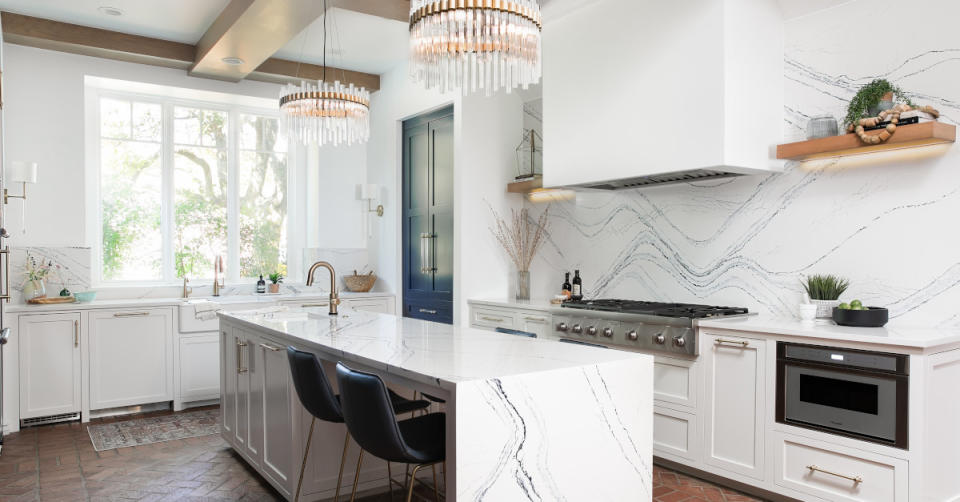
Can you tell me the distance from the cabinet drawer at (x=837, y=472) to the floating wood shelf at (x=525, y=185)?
109 inches

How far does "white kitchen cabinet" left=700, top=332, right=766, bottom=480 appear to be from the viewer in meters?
3.55

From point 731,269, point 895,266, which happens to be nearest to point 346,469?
point 731,269

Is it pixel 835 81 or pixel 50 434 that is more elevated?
pixel 835 81

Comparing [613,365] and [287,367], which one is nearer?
[613,365]

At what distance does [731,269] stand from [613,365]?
2.24 m

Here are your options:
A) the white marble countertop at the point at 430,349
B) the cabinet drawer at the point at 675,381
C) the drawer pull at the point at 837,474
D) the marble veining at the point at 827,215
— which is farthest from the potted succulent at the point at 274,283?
the drawer pull at the point at 837,474

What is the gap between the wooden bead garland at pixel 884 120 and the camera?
10.9 ft

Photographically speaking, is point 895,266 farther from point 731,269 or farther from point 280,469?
point 280,469

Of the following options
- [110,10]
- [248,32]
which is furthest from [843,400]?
[110,10]

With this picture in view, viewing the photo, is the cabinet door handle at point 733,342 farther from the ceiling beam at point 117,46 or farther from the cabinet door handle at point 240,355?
the ceiling beam at point 117,46

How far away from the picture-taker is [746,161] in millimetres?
3824

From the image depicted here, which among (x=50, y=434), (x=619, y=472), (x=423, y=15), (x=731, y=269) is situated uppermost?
(x=423, y=15)

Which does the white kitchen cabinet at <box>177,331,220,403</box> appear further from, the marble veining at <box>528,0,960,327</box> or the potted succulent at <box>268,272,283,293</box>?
the marble veining at <box>528,0,960,327</box>

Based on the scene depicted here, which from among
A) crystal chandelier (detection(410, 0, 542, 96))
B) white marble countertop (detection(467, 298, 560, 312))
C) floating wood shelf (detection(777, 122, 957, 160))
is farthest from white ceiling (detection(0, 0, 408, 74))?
floating wood shelf (detection(777, 122, 957, 160))
